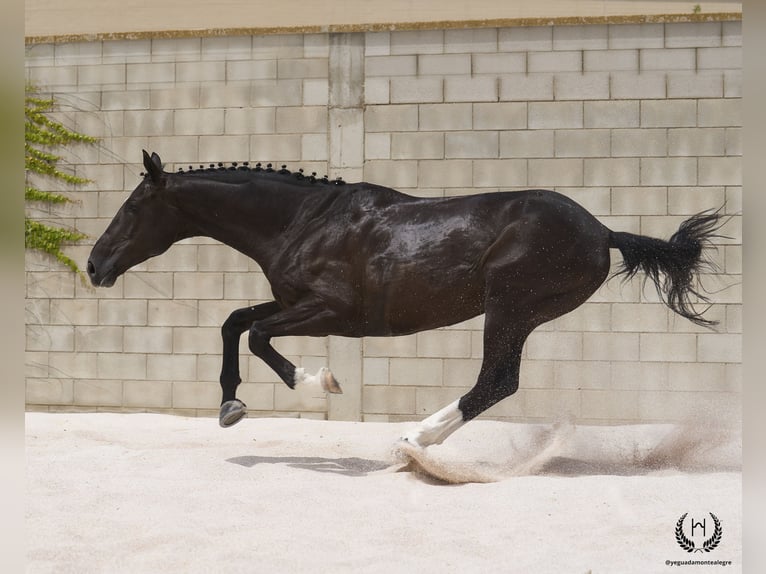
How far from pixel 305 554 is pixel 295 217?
208cm

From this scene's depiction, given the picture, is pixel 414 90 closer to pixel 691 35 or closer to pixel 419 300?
pixel 691 35

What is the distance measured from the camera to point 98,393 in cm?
638

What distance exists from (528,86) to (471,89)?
375 mm

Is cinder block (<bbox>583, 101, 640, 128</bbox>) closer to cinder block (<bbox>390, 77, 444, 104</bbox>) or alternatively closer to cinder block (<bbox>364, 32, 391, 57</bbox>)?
cinder block (<bbox>390, 77, 444, 104</bbox>)

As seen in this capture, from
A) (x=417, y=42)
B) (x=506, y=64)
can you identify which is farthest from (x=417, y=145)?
(x=506, y=64)

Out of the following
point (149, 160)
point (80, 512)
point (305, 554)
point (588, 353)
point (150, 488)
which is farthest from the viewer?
point (588, 353)

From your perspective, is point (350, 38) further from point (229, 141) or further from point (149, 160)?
point (149, 160)

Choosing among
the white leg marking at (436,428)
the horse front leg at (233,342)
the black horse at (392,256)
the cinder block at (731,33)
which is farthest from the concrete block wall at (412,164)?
the white leg marking at (436,428)

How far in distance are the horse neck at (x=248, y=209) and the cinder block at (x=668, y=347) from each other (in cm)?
258

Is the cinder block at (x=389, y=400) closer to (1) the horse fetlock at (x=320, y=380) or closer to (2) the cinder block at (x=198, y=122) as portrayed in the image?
(1) the horse fetlock at (x=320, y=380)

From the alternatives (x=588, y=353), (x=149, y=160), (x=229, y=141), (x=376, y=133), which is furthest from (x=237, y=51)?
(x=588, y=353)

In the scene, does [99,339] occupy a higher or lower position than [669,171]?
lower

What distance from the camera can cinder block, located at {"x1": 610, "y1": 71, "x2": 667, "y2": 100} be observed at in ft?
19.7

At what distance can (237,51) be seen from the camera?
6273mm
